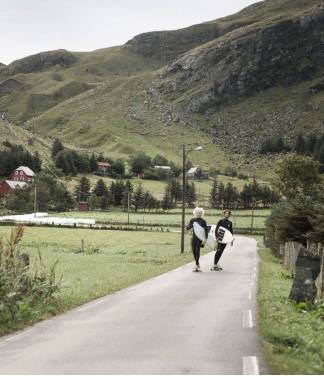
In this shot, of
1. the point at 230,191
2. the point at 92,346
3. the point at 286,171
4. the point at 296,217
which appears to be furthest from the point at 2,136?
the point at 92,346

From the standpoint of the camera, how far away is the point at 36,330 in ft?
27.3

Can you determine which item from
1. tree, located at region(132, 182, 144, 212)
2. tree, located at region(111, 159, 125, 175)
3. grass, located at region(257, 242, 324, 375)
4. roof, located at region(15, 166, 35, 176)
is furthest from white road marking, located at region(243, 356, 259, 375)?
tree, located at region(111, 159, 125, 175)

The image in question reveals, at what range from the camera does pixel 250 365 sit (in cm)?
619

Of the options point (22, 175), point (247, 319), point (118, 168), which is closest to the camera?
→ point (247, 319)

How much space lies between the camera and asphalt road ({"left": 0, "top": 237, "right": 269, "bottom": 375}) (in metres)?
6.12

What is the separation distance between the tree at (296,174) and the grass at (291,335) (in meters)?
65.4

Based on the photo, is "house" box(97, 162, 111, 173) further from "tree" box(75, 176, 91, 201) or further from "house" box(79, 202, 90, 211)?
"house" box(79, 202, 90, 211)

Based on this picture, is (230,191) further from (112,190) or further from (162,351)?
(162,351)

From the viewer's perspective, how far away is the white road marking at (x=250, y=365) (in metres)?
5.90

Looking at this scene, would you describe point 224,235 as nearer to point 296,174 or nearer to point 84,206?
point 296,174

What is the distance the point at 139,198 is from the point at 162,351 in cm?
12503

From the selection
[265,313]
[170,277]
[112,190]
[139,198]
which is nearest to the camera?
[265,313]

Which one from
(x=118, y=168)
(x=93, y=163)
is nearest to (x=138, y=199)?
(x=93, y=163)

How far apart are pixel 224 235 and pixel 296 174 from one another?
61141mm
